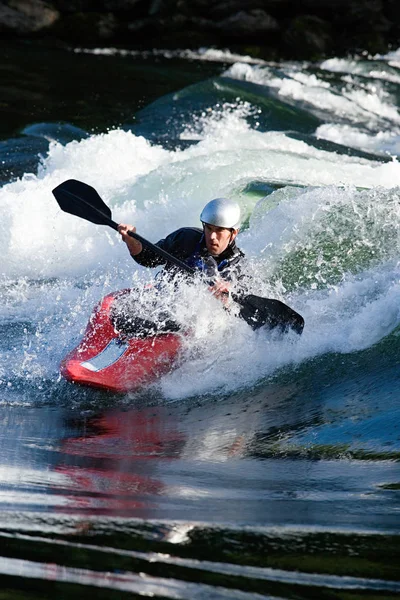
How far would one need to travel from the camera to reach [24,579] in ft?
8.84

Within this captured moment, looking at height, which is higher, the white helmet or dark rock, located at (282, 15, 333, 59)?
dark rock, located at (282, 15, 333, 59)

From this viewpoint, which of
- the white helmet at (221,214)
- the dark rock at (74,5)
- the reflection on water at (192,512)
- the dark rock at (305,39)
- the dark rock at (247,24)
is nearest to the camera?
the reflection on water at (192,512)

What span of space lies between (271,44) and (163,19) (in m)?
2.80

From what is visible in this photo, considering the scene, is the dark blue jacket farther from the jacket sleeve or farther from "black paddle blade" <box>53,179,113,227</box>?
"black paddle blade" <box>53,179,113,227</box>

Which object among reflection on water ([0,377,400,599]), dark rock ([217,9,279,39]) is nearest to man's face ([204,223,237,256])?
reflection on water ([0,377,400,599])

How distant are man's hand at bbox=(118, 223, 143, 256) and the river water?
1.69 feet

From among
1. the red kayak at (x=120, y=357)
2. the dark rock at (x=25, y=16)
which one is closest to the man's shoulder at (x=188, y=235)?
the red kayak at (x=120, y=357)

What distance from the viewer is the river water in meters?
2.89

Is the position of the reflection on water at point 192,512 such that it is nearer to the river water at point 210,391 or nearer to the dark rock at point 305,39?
the river water at point 210,391

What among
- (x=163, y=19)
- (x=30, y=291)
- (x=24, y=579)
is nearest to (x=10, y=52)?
(x=163, y=19)

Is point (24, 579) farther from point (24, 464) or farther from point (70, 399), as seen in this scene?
point (70, 399)

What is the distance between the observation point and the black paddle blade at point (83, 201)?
6031 mm

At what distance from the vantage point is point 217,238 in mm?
5758

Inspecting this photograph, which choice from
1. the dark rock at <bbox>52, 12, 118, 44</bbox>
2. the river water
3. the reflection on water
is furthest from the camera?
the dark rock at <bbox>52, 12, 118, 44</bbox>
